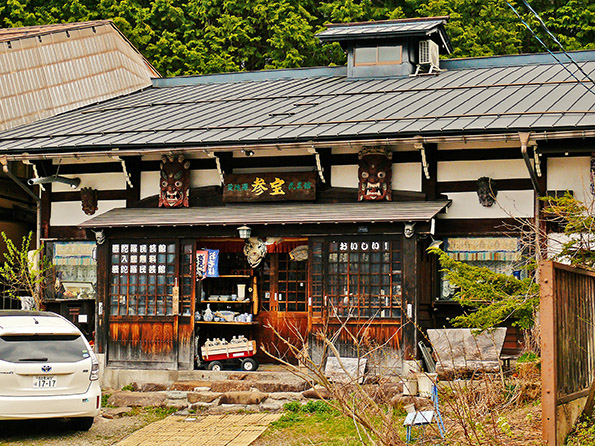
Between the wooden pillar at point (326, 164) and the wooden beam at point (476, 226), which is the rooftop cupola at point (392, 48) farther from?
the wooden beam at point (476, 226)

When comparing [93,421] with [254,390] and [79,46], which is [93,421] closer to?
[254,390]

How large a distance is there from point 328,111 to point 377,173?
2298mm

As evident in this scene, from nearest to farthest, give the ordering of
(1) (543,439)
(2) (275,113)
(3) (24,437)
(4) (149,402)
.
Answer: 1. (1) (543,439)
2. (3) (24,437)
3. (4) (149,402)
4. (2) (275,113)

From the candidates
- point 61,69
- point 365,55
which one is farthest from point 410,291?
point 61,69

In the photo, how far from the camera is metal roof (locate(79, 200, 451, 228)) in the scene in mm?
16078

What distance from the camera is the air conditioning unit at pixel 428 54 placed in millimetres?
21453

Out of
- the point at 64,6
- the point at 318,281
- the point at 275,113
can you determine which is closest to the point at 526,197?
the point at 318,281

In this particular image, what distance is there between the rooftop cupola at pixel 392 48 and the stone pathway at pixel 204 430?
33.9ft

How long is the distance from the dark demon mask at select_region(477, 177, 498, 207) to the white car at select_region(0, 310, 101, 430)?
7.50 meters

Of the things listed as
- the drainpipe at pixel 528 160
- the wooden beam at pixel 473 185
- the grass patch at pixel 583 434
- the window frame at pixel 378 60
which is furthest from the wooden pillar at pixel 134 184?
the grass patch at pixel 583 434

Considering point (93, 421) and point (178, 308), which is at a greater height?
point (178, 308)

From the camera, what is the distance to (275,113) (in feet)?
62.2

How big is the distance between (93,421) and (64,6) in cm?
2321

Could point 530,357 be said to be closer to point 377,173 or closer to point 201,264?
point 377,173
